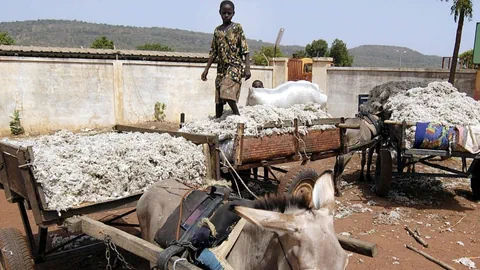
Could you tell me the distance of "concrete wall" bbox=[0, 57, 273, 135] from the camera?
1251 centimetres

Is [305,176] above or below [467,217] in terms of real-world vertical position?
above

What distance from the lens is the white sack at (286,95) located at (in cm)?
625

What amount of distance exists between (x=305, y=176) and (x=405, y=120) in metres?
2.95

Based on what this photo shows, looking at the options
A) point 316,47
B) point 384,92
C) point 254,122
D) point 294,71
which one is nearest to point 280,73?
point 294,71

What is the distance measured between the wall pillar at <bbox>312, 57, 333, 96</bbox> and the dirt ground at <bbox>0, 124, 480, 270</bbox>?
7.84m

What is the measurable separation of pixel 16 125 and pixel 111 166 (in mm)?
10395

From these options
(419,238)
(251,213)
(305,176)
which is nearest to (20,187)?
(251,213)

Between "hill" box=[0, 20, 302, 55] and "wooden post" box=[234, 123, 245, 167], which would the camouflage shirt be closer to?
"wooden post" box=[234, 123, 245, 167]

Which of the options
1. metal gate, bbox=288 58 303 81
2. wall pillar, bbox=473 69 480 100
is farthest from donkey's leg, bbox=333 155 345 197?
metal gate, bbox=288 58 303 81

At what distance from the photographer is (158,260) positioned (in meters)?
2.49

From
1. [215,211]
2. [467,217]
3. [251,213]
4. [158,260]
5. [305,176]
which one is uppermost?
[251,213]

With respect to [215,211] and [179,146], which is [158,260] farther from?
[179,146]

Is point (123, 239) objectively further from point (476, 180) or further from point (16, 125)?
point (16, 125)

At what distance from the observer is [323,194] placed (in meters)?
2.28
